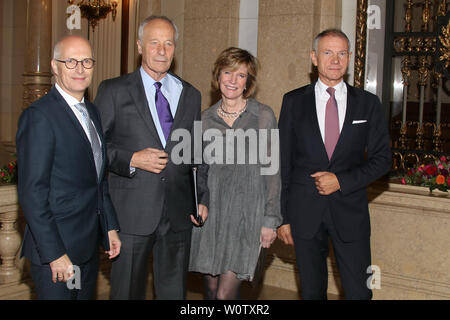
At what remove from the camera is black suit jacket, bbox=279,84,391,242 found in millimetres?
3510

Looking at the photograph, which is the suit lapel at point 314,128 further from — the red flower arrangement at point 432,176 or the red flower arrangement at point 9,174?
the red flower arrangement at point 9,174

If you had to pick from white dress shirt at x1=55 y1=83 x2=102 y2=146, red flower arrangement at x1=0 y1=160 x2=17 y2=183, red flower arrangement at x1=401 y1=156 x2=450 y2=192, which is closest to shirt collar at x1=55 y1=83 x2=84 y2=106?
white dress shirt at x1=55 y1=83 x2=102 y2=146

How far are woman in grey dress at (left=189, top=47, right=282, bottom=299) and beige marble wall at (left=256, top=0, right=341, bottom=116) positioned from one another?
206cm

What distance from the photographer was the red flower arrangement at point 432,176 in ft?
17.4

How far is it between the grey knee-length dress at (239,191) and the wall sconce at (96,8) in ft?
21.7

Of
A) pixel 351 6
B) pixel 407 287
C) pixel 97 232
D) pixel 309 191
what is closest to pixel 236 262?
pixel 309 191

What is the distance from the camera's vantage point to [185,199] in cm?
353

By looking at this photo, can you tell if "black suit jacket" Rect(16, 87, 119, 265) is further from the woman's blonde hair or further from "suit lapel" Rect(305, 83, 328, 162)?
"suit lapel" Rect(305, 83, 328, 162)

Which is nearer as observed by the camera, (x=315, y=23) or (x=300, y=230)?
(x=300, y=230)

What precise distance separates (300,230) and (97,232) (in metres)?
Result: 1.21

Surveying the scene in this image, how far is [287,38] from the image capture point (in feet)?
18.6

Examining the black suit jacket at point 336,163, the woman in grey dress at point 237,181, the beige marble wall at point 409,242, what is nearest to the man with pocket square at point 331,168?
the black suit jacket at point 336,163

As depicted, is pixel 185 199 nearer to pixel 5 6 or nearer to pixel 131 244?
pixel 131 244

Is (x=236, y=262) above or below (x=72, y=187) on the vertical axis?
below
